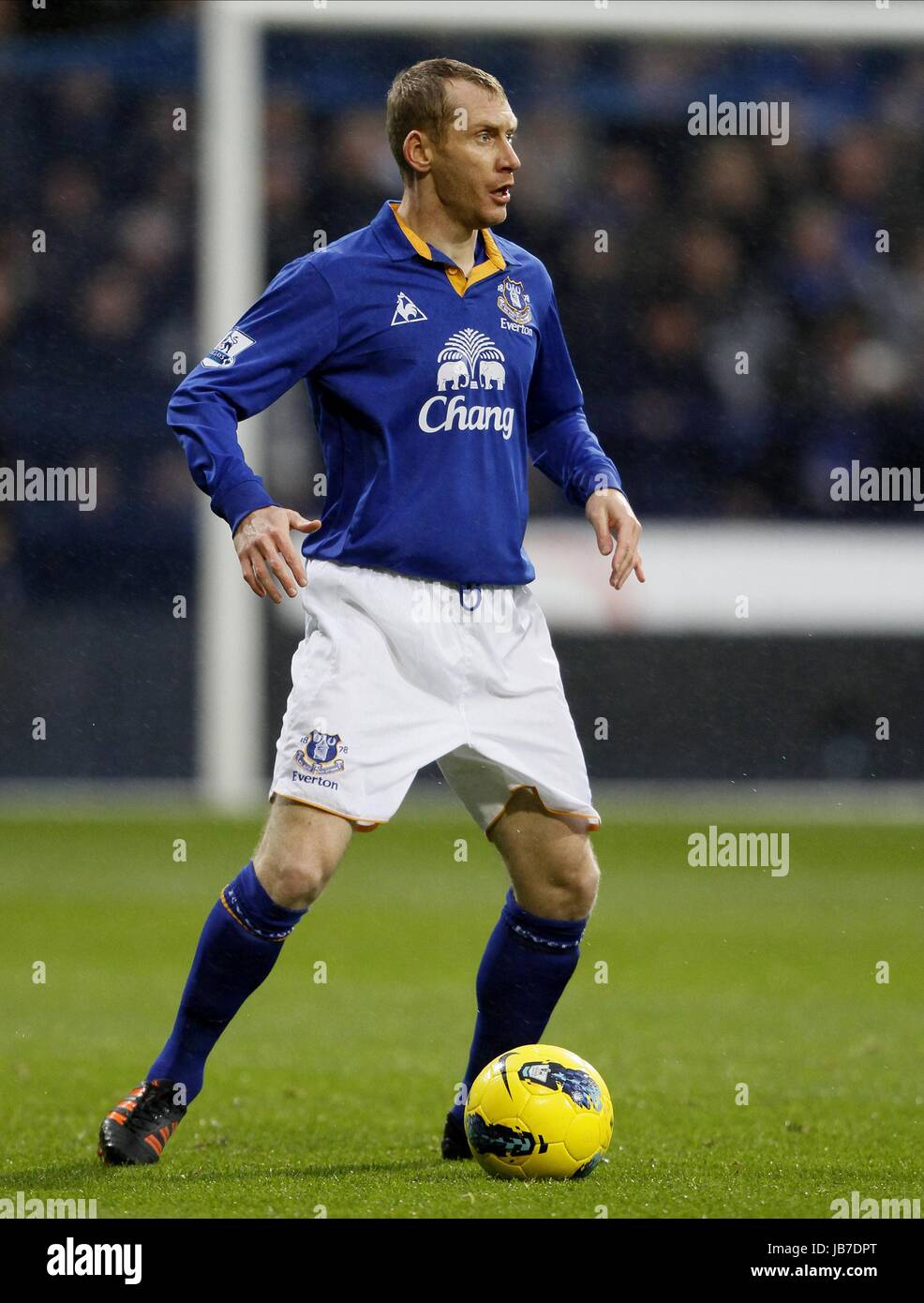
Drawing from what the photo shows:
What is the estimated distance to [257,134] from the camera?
42.9 feet

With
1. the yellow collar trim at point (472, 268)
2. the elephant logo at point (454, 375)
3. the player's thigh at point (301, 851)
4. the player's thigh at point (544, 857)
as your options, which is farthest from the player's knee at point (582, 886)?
the yellow collar trim at point (472, 268)

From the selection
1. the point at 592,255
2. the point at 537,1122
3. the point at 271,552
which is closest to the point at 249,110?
the point at 592,255

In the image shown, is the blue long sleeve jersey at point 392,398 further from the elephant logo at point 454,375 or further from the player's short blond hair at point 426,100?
the player's short blond hair at point 426,100

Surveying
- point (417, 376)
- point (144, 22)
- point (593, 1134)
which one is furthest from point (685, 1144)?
point (144, 22)

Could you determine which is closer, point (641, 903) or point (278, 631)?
point (641, 903)

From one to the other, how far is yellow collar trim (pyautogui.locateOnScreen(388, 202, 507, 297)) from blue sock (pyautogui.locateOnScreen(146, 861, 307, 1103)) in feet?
4.06

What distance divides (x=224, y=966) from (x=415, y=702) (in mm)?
632

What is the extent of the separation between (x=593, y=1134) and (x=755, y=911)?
5.18 m

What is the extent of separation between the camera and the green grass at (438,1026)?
153 inches

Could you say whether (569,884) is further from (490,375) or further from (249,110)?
(249,110)

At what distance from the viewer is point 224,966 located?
3990 mm

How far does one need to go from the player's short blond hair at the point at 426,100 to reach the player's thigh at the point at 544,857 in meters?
1.31

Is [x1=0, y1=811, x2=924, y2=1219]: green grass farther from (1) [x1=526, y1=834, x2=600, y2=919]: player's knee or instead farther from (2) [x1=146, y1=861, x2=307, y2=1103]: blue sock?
(1) [x1=526, y1=834, x2=600, y2=919]: player's knee

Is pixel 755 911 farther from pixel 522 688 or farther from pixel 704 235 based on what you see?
pixel 704 235
